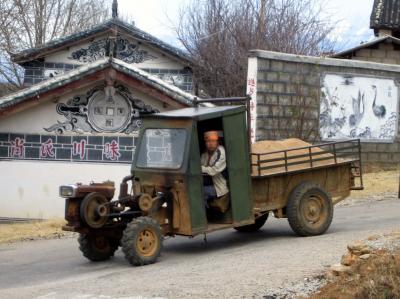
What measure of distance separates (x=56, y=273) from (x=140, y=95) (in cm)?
836

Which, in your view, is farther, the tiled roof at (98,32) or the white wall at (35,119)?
the tiled roof at (98,32)

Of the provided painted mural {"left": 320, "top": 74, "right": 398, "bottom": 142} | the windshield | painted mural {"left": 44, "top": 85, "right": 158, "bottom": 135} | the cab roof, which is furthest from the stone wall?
the windshield

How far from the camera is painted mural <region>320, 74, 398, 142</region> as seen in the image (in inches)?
762

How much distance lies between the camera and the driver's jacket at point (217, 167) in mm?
9945

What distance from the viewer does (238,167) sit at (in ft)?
33.3

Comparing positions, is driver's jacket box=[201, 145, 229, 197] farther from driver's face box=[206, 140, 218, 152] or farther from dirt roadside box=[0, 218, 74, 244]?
dirt roadside box=[0, 218, 74, 244]

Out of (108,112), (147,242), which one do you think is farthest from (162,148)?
(108,112)

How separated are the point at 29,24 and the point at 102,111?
1534 centimetres

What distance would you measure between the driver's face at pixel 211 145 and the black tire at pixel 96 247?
6.13 feet

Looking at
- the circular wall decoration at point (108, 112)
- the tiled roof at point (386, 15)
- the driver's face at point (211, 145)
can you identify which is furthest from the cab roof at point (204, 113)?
the tiled roof at point (386, 15)

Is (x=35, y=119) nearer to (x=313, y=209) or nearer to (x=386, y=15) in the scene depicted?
(x=313, y=209)

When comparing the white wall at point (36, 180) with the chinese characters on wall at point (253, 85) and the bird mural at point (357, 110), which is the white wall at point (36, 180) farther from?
the bird mural at point (357, 110)

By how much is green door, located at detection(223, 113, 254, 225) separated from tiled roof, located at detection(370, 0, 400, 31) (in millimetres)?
21560

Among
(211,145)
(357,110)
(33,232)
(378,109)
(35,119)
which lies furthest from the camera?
(378,109)
